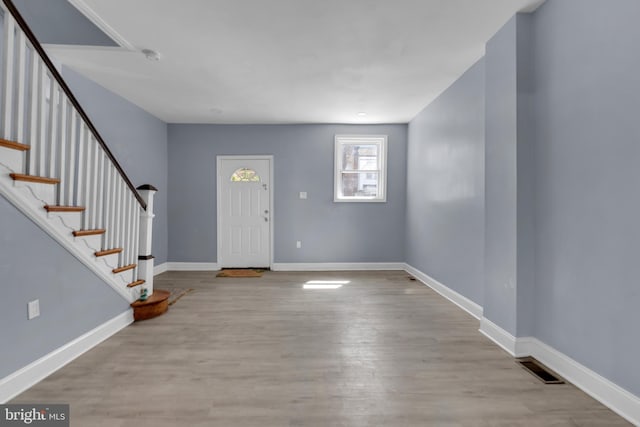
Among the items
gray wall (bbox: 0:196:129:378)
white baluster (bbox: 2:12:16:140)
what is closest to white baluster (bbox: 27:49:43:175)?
white baluster (bbox: 2:12:16:140)

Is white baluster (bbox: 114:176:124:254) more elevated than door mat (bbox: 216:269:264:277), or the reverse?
white baluster (bbox: 114:176:124:254)

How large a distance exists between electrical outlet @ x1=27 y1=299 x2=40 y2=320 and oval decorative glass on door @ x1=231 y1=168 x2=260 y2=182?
3.54 m

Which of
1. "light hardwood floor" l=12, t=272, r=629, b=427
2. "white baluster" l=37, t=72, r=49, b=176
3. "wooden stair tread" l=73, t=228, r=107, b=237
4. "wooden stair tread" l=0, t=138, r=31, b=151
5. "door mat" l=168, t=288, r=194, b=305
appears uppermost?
"white baluster" l=37, t=72, r=49, b=176

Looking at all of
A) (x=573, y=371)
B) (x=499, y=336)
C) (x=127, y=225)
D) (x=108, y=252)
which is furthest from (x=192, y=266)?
(x=573, y=371)

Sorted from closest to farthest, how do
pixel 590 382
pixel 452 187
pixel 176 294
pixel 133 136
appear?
pixel 590 382, pixel 452 187, pixel 176 294, pixel 133 136

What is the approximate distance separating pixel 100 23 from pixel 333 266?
14.2 feet

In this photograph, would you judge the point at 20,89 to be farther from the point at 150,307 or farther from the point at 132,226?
the point at 150,307

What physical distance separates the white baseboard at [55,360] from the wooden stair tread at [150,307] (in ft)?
0.42

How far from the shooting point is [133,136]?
168 inches

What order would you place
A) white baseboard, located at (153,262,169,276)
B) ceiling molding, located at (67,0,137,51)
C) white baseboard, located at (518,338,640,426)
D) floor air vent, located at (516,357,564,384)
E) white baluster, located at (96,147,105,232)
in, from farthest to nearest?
white baseboard, located at (153,262,169,276) < white baluster, located at (96,147,105,232) < ceiling molding, located at (67,0,137,51) < floor air vent, located at (516,357,564,384) < white baseboard, located at (518,338,640,426)

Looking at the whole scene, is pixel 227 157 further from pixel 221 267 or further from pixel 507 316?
pixel 507 316

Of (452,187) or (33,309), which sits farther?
(452,187)

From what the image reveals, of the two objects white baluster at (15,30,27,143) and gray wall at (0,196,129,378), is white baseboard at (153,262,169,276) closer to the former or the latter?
gray wall at (0,196,129,378)

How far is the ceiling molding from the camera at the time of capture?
216cm
